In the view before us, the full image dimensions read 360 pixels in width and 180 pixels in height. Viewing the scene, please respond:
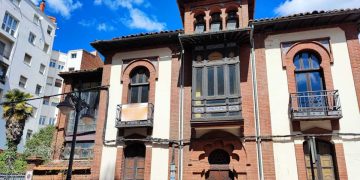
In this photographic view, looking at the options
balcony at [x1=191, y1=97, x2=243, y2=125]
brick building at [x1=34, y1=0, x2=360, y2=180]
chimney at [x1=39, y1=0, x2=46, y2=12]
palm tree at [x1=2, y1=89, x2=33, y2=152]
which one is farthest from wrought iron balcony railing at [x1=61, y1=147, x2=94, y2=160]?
chimney at [x1=39, y1=0, x2=46, y2=12]

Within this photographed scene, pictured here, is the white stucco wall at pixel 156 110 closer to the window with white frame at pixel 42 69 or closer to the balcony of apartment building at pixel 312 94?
the balcony of apartment building at pixel 312 94

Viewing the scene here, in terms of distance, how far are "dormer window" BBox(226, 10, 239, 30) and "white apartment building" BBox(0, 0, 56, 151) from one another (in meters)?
25.5

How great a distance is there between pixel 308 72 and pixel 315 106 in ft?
6.32

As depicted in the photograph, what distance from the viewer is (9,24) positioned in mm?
32844

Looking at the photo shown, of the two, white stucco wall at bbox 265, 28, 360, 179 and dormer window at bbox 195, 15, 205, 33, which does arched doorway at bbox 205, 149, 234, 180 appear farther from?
dormer window at bbox 195, 15, 205, 33

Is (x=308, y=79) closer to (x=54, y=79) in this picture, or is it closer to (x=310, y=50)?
(x=310, y=50)

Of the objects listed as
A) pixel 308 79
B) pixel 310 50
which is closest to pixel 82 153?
pixel 308 79

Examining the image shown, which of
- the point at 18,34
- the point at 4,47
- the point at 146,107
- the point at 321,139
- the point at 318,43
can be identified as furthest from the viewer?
the point at 18,34

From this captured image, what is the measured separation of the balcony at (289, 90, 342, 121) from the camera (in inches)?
468

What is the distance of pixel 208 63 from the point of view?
46.1ft

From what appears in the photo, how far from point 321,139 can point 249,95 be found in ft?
11.1

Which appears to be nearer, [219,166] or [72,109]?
[72,109]

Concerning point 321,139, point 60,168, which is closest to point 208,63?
point 321,139

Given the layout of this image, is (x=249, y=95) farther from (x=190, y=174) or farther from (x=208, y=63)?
(x=190, y=174)
